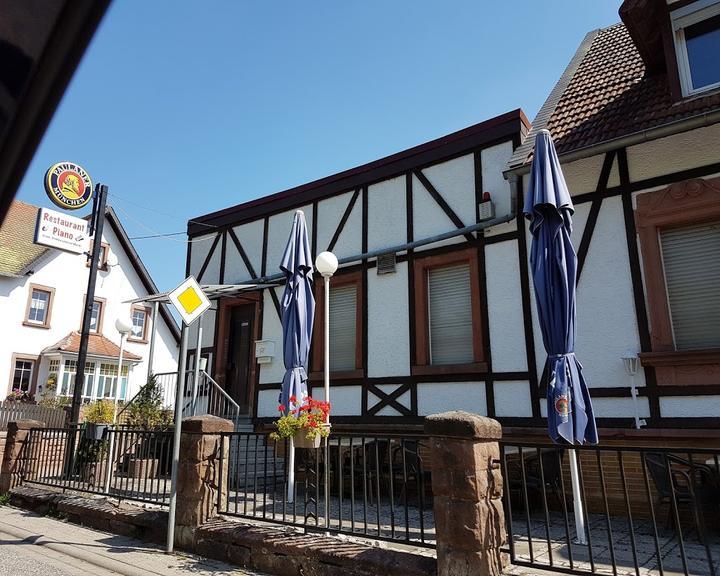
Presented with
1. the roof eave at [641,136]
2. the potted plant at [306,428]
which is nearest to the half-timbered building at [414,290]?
the roof eave at [641,136]

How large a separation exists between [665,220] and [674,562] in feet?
13.8

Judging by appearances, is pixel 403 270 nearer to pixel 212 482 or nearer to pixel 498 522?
pixel 212 482

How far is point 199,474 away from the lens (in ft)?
18.8

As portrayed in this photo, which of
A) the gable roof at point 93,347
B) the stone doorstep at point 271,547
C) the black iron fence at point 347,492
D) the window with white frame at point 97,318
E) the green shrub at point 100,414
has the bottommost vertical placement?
the stone doorstep at point 271,547

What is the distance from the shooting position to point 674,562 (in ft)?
14.5

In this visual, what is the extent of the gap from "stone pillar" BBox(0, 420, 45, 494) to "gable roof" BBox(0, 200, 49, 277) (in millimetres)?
14356

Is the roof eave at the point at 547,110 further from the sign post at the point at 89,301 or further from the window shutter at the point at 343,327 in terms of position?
the sign post at the point at 89,301

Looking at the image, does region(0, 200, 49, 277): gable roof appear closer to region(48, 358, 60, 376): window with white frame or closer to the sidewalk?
region(48, 358, 60, 376): window with white frame

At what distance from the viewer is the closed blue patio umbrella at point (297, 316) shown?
7.71 meters

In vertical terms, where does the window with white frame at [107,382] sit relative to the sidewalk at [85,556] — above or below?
above

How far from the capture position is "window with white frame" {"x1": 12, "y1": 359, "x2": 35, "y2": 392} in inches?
826

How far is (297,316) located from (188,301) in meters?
2.23

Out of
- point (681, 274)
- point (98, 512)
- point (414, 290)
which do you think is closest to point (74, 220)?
point (98, 512)

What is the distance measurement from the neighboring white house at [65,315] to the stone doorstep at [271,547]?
1612cm
